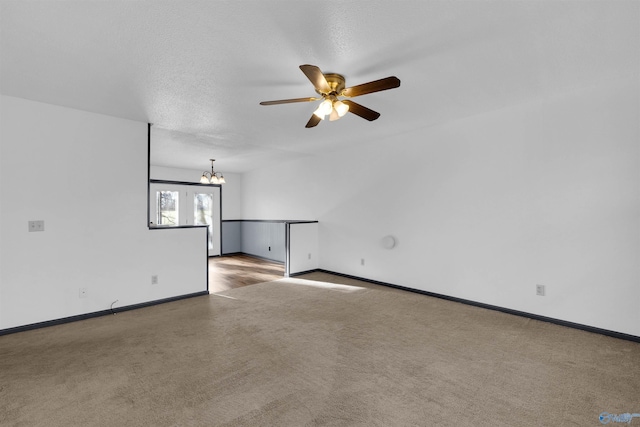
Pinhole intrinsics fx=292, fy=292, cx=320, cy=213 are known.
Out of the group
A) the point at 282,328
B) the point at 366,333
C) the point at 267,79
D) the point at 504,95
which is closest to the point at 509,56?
the point at 504,95

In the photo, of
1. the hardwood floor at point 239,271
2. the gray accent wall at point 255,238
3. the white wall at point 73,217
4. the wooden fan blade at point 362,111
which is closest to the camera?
Answer: the wooden fan blade at point 362,111

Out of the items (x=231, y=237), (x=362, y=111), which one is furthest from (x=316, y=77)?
(x=231, y=237)

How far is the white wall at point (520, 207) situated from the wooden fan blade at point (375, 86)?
1.72 meters

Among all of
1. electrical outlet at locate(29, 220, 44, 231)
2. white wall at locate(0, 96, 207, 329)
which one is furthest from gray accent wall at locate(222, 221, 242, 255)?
electrical outlet at locate(29, 220, 44, 231)

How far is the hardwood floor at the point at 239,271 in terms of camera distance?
505 centimetres

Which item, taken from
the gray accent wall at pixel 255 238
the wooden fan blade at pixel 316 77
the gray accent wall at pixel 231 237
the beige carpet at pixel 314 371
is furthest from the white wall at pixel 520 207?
the gray accent wall at pixel 231 237

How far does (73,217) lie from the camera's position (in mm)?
3318

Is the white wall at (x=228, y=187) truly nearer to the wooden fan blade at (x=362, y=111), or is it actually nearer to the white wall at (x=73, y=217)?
the white wall at (x=73, y=217)

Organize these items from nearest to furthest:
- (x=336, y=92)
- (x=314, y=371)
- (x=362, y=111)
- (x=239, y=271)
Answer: (x=314, y=371) < (x=336, y=92) < (x=362, y=111) < (x=239, y=271)

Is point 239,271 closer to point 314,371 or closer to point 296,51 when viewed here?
point 314,371

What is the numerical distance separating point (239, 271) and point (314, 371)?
13.6 ft

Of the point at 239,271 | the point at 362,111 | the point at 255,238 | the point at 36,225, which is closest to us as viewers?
the point at 362,111

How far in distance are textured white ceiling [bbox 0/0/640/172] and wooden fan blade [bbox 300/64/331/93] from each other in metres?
0.21

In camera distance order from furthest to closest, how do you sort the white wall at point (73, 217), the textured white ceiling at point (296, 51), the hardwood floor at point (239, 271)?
the hardwood floor at point (239, 271) < the white wall at point (73, 217) < the textured white ceiling at point (296, 51)
